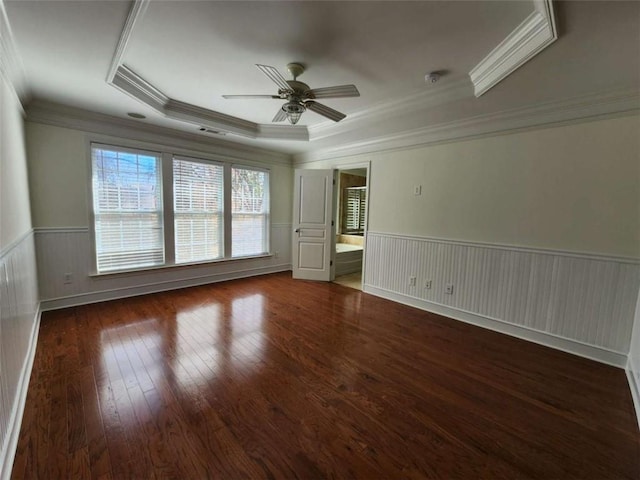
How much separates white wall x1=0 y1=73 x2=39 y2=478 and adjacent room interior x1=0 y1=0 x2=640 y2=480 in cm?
4

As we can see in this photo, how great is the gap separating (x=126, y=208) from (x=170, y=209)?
54 centimetres

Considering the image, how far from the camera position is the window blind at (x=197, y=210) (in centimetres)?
431

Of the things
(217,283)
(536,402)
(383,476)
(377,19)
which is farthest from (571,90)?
(217,283)

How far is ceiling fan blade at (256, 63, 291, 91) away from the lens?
1.96 meters

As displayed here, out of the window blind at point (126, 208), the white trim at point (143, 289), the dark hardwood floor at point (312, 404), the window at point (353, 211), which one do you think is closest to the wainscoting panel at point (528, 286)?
the dark hardwood floor at point (312, 404)

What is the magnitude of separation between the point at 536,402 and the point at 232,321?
2.81 m

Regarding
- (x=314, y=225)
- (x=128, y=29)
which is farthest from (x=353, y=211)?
(x=128, y=29)

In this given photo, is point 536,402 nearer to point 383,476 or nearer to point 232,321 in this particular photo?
point 383,476

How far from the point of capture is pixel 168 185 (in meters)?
4.14

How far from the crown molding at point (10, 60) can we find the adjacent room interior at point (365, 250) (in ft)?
0.10

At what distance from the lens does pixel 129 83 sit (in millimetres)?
2740

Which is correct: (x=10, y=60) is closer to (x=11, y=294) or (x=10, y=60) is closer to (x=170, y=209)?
(x=11, y=294)

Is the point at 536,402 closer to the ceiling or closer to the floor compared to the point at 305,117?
closer to the floor

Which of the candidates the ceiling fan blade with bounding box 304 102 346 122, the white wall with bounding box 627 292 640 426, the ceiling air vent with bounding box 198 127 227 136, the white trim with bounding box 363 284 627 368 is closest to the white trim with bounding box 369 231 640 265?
the white wall with bounding box 627 292 640 426
